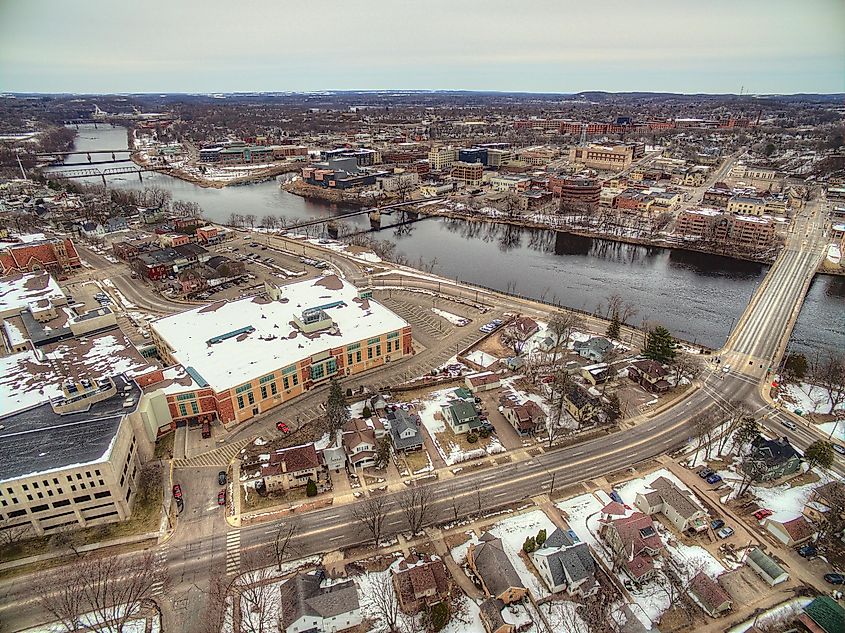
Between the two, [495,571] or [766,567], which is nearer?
[495,571]

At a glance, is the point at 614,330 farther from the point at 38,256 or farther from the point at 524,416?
the point at 38,256

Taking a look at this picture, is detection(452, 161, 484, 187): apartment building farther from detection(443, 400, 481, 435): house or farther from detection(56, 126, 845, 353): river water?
detection(443, 400, 481, 435): house

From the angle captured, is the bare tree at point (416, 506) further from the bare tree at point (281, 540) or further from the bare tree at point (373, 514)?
the bare tree at point (281, 540)

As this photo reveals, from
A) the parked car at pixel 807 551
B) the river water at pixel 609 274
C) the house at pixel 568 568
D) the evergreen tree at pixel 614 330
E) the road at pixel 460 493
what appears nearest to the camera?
the house at pixel 568 568

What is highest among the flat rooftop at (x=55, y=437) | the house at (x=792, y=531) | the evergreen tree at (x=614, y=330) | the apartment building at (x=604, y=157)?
the apartment building at (x=604, y=157)

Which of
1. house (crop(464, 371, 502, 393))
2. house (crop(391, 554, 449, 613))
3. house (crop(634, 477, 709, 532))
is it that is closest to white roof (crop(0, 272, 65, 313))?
house (crop(464, 371, 502, 393))

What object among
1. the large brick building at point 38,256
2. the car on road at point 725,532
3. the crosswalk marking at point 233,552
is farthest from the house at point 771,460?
the large brick building at point 38,256

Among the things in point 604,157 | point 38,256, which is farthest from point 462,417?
point 604,157
